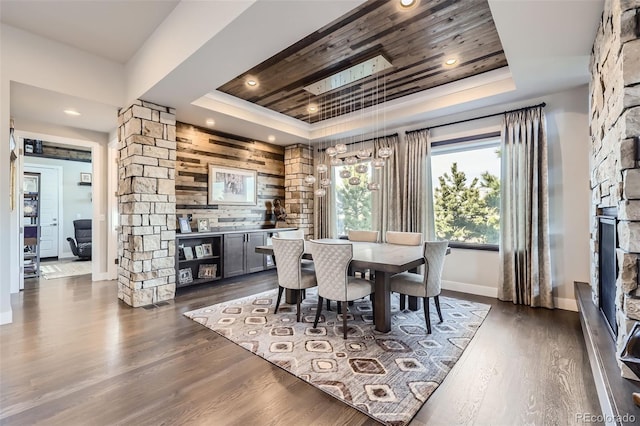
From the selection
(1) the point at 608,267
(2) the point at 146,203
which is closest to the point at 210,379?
(2) the point at 146,203

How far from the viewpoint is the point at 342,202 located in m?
5.95

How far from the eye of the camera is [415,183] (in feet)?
15.2

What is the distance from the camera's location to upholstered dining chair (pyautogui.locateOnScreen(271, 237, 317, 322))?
3080 mm

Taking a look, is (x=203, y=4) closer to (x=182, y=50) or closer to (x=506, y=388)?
(x=182, y=50)

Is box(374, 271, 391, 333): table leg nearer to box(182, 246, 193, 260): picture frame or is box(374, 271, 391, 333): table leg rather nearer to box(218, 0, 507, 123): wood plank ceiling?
box(218, 0, 507, 123): wood plank ceiling

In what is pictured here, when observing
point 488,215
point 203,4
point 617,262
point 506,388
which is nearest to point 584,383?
point 506,388

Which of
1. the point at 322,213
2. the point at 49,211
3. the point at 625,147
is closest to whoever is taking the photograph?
the point at 625,147

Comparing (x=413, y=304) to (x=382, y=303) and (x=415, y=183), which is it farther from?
(x=415, y=183)

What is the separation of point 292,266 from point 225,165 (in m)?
3.02

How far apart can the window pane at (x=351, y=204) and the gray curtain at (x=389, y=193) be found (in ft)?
1.20

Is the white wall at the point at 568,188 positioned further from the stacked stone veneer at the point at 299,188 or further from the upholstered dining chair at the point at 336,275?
the stacked stone veneer at the point at 299,188

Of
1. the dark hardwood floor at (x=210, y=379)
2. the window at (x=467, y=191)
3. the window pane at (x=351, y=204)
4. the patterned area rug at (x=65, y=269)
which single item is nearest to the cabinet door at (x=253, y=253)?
the window pane at (x=351, y=204)

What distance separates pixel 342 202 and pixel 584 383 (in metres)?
4.42

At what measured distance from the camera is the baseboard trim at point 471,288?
13.4 feet
